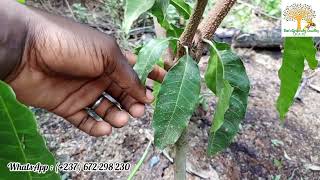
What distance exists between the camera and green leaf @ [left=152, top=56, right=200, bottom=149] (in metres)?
0.93

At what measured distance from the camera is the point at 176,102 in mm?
936

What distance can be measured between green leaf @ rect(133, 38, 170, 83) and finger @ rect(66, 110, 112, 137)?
29cm

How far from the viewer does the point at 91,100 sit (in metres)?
Answer: 1.23

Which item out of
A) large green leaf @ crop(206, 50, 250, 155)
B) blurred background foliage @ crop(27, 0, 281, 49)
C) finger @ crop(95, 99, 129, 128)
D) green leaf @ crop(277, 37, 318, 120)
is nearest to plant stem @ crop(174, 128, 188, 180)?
large green leaf @ crop(206, 50, 250, 155)

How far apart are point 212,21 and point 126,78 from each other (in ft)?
0.86

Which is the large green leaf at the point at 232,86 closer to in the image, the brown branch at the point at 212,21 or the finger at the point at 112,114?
the brown branch at the point at 212,21

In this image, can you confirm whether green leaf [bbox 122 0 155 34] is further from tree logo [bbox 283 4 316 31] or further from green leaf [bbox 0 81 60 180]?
tree logo [bbox 283 4 316 31]

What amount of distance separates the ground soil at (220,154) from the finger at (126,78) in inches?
21.2

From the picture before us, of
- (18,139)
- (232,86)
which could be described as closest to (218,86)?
(232,86)

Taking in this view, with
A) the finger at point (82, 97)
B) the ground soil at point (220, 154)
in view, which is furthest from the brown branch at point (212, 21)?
the ground soil at point (220, 154)

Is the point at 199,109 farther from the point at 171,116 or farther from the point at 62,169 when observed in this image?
the point at 171,116

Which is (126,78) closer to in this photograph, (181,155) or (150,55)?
(150,55)

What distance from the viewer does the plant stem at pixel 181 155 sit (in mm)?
1067

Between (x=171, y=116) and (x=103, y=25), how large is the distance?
5.73 ft
